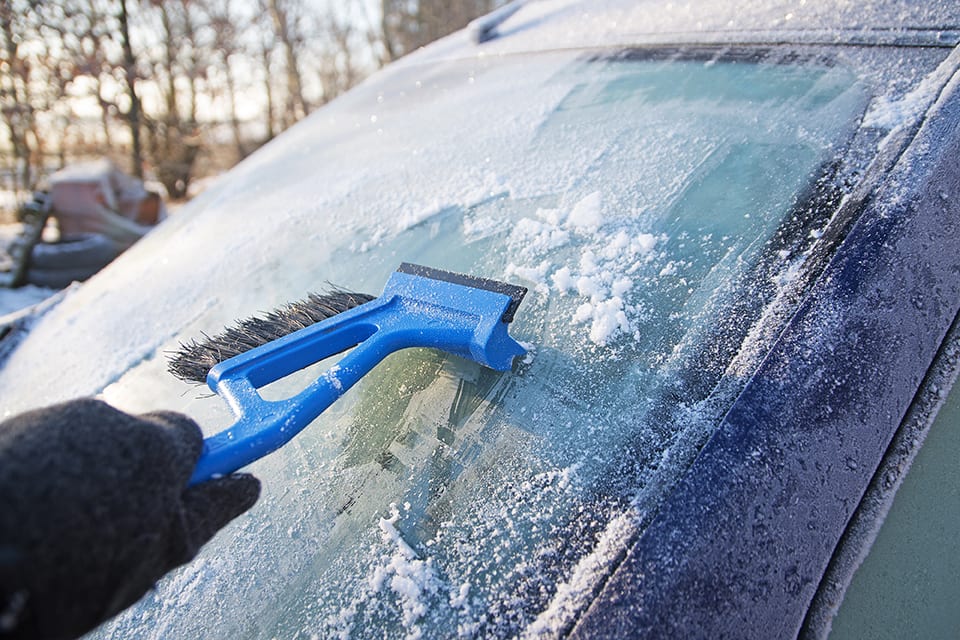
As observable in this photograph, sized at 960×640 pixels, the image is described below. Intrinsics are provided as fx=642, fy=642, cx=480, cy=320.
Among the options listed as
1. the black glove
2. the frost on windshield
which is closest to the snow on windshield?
the frost on windshield

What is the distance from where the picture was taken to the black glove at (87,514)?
0.52m

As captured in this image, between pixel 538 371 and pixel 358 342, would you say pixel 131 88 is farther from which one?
pixel 538 371

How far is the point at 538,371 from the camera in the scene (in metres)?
0.95

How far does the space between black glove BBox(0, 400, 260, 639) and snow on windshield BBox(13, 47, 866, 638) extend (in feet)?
0.78

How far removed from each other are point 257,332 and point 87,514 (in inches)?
21.8

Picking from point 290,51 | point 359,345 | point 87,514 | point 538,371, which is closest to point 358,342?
point 359,345

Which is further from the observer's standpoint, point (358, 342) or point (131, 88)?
point (131, 88)

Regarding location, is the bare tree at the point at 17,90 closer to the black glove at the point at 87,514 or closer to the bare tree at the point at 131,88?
the bare tree at the point at 131,88

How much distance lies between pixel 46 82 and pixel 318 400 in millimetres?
8926

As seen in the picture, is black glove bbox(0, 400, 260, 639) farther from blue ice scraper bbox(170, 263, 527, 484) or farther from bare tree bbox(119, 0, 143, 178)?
bare tree bbox(119, 0, 143, 178)

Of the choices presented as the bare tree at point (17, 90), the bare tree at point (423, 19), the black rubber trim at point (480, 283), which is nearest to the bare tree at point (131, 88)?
the bare tree at point (17, 90)

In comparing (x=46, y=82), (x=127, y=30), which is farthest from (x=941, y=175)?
(x=127, y=30)

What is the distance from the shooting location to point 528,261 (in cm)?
115

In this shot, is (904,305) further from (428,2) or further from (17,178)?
(428,2)
